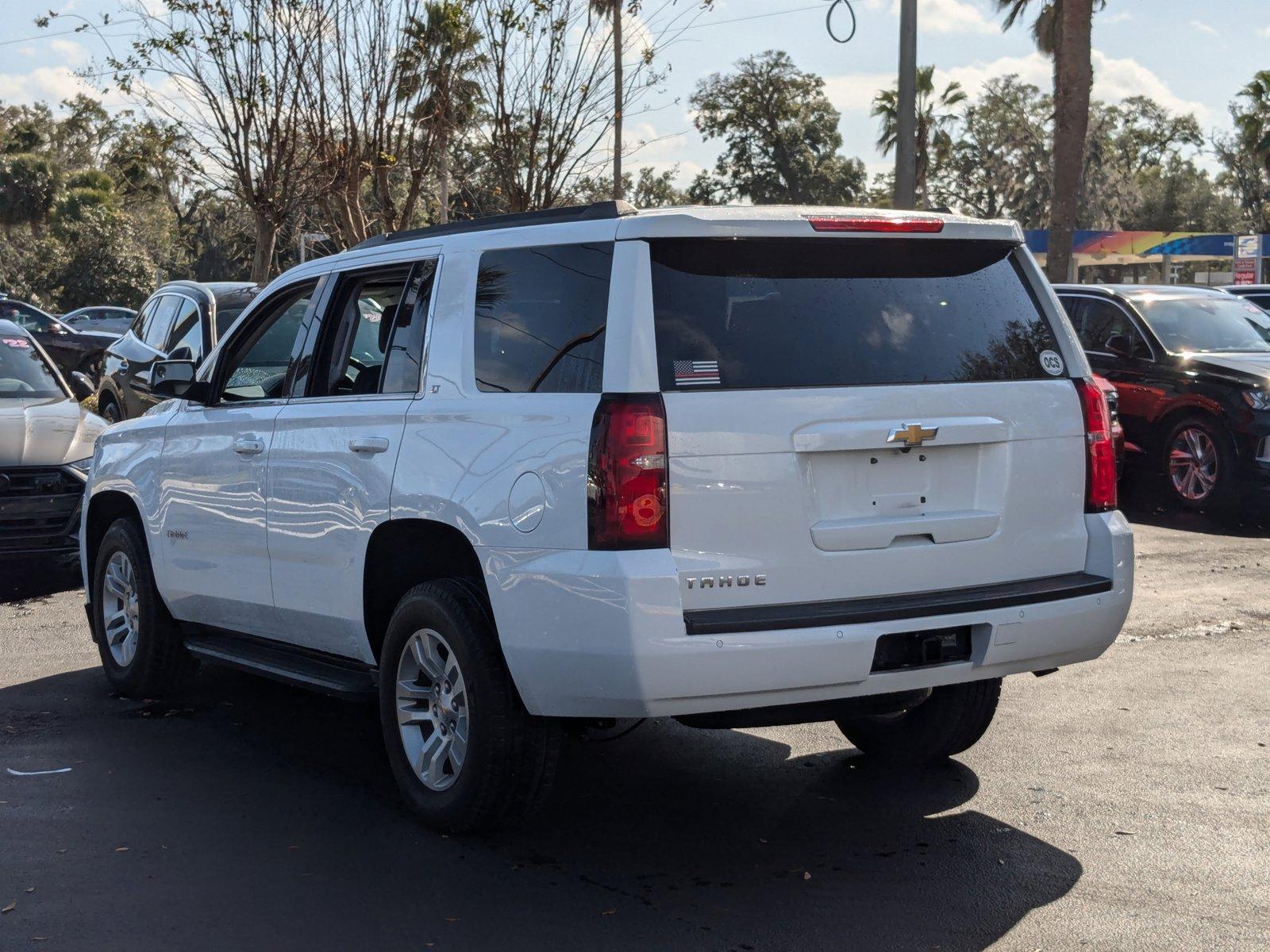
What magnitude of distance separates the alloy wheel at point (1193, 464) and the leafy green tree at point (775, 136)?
54.5 metres

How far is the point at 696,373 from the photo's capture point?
14.2ft

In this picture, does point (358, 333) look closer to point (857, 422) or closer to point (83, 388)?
point (857, 422)

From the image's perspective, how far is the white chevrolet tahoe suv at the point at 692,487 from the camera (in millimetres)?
4230

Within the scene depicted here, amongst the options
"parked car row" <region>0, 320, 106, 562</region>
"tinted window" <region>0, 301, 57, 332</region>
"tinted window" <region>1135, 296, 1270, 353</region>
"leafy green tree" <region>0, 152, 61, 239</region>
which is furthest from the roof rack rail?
"leafy green tree" <region>0, 152, 61, 239</region>

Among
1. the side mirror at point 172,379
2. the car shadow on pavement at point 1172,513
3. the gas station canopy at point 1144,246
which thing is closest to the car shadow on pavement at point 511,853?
the side mirror at point 172,379

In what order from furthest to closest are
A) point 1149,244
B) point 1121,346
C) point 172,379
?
point 1149,244 → point 1121,346 → point 172,379

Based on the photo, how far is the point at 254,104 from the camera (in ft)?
59.3

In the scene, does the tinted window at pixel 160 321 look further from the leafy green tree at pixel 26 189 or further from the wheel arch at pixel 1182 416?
the leafy green tree at pixel 26 189

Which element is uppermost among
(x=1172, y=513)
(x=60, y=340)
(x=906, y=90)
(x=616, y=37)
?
(x=616, y=37)

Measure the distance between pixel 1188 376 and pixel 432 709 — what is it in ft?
30.8

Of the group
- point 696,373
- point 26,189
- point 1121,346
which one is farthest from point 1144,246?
point 696,373

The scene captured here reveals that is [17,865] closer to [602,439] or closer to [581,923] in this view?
[581,923]

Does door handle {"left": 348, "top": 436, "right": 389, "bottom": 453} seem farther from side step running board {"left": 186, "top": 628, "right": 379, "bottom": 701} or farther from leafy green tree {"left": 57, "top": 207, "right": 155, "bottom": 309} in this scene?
leafy green tree {"left": 57, "top": 207, "right": 155, "bottom": 309}

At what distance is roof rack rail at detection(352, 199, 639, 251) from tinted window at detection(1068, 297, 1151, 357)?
9.21 metres
